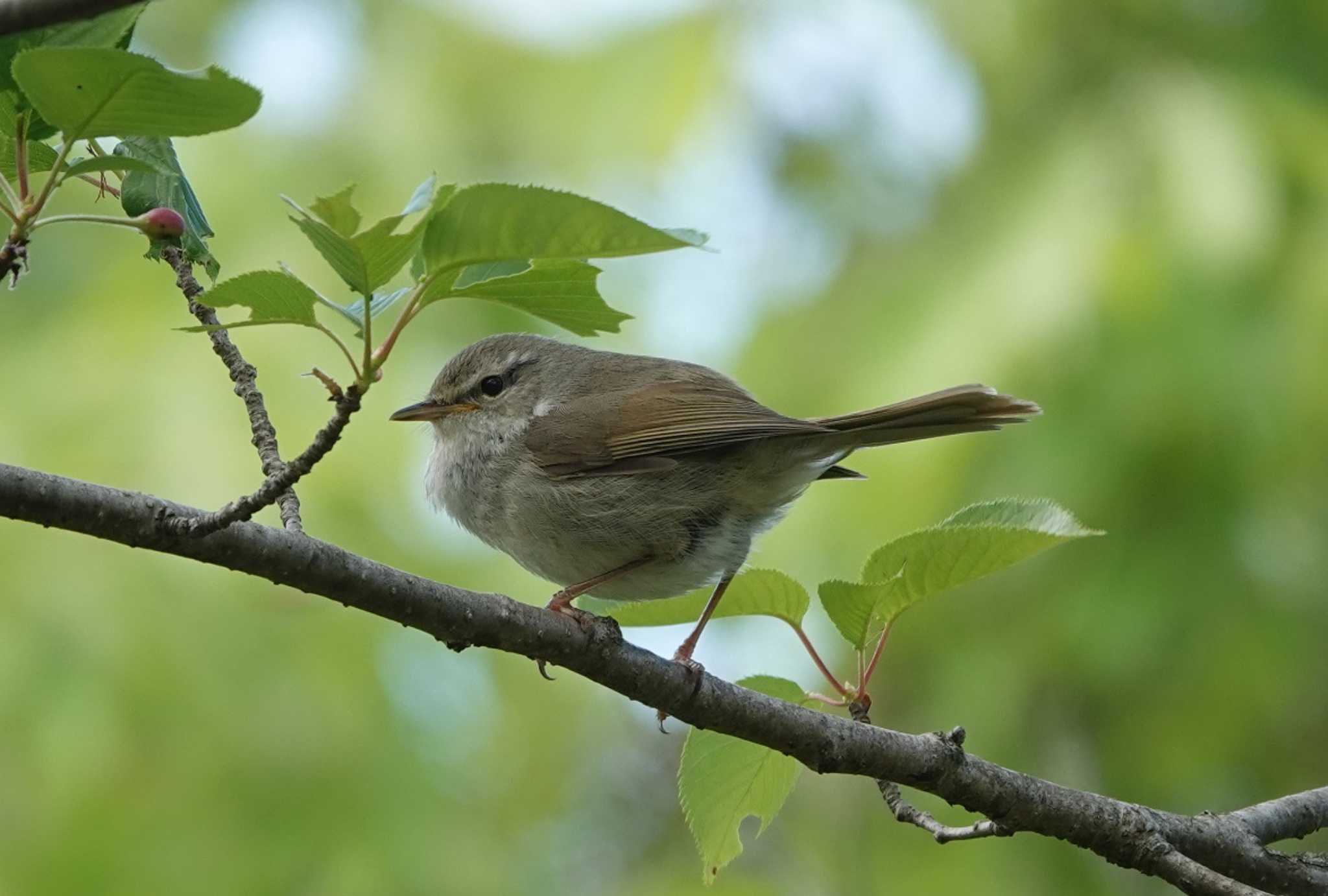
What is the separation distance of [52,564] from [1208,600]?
17.1ft

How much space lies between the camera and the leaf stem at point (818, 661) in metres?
3.08

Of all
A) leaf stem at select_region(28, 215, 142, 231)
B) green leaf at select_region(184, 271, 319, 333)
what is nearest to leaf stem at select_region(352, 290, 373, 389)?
green leaf at select_region(184, 271, 319, 333)

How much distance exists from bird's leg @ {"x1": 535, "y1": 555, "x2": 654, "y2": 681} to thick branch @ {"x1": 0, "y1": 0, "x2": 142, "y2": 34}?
160 cm

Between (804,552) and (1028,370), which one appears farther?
(804,552)

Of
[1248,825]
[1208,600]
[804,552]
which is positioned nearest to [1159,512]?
[1208,600]

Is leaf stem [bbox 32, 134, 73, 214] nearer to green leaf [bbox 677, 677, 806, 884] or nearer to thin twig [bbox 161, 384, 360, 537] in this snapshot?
thin twig [bbox 161, 384, 360, 537]

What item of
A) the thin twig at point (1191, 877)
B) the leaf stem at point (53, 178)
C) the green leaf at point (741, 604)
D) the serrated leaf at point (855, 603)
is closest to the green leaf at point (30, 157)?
the leaf stem at point (53, 178)

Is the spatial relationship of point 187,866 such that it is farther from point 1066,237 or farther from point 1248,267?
point 1248,267

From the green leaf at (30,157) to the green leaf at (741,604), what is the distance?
4.93 feet

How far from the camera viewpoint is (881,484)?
580 cm

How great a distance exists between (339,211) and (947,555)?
149 cm

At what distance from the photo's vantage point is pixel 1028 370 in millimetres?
5855

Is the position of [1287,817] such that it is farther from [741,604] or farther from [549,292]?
[549,292]

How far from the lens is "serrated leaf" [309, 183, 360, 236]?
6.62 ft
